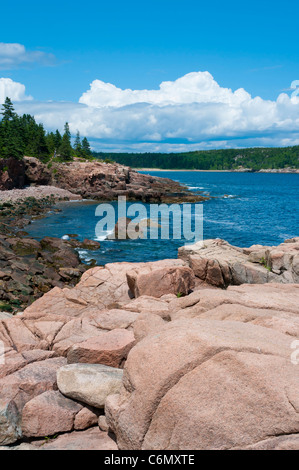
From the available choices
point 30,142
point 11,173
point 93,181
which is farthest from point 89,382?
point 30,142

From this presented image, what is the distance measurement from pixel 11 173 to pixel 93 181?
69.2 ft

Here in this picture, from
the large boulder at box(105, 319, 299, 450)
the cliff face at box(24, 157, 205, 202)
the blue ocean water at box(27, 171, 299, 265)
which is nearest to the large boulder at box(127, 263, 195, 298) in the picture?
the large boulder at box(105, 319, 299, 450)

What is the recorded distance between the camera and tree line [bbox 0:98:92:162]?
→ 8481 centimetres

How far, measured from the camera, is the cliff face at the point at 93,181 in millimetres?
91125

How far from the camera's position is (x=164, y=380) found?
7238 millimetres

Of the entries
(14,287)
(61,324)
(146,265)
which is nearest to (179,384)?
(61,324)

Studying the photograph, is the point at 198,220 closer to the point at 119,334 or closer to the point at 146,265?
the point at 146,265

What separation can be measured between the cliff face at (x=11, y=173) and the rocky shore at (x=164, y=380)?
74.1m

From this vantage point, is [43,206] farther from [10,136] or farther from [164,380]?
[164,380]

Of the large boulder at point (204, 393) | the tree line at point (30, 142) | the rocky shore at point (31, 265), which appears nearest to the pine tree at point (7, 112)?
the tree line at point (30, 142)
